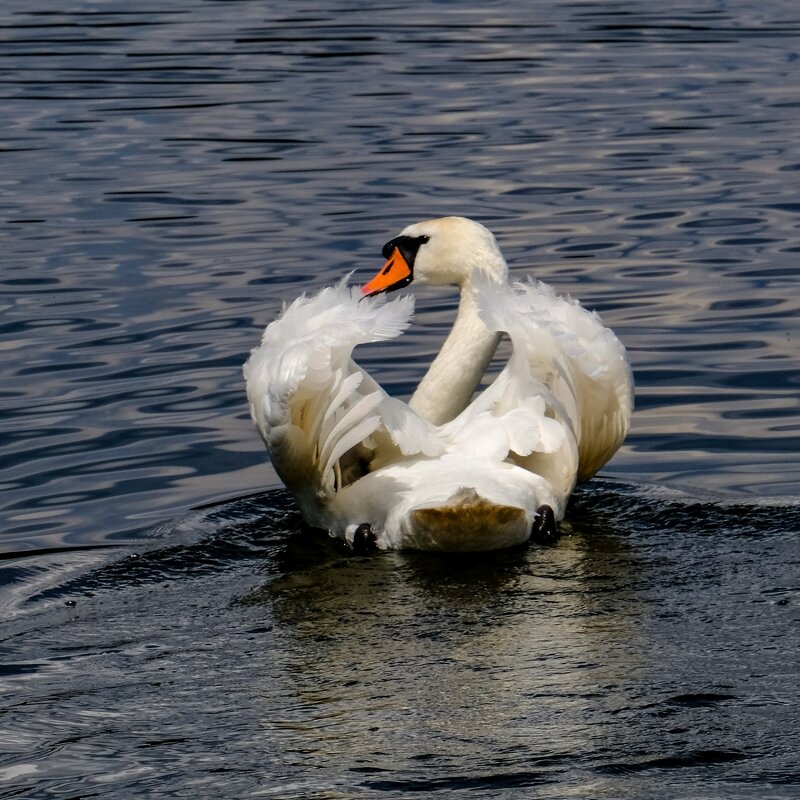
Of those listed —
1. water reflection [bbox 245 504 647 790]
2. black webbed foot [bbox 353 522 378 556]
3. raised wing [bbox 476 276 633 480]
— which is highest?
raised wing [bbox 476 276 633 480]

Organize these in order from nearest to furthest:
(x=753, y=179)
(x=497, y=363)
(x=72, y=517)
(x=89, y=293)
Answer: (x=72, y=517) < (x=497, y=363) < (x=89, y=293) < (x=753, y=179)

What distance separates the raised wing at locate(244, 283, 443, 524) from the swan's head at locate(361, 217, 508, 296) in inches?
68.0

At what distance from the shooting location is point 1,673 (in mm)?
5582

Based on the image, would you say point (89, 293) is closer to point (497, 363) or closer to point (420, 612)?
point (497, 363)

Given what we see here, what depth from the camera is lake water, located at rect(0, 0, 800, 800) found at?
4.79m

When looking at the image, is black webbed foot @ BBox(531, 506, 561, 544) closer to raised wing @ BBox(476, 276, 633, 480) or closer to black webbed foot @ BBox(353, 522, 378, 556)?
raised wing @ BBox(476, 276, 633, 480)

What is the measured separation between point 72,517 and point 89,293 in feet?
13.3

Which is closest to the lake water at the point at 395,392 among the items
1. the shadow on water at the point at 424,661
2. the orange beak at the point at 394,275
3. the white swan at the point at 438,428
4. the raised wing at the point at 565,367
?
the shadow on water at the point at 424,661

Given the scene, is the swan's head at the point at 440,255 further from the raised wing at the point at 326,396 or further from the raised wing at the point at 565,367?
the raised wing at the point at 326,396

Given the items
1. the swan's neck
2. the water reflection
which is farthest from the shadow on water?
the swan's neck

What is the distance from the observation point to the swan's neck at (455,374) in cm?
820

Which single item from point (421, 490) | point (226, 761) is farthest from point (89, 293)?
point (226, 761)

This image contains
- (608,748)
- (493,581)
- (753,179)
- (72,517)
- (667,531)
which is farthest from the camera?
(753,179)

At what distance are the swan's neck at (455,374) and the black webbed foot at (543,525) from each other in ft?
4.07
